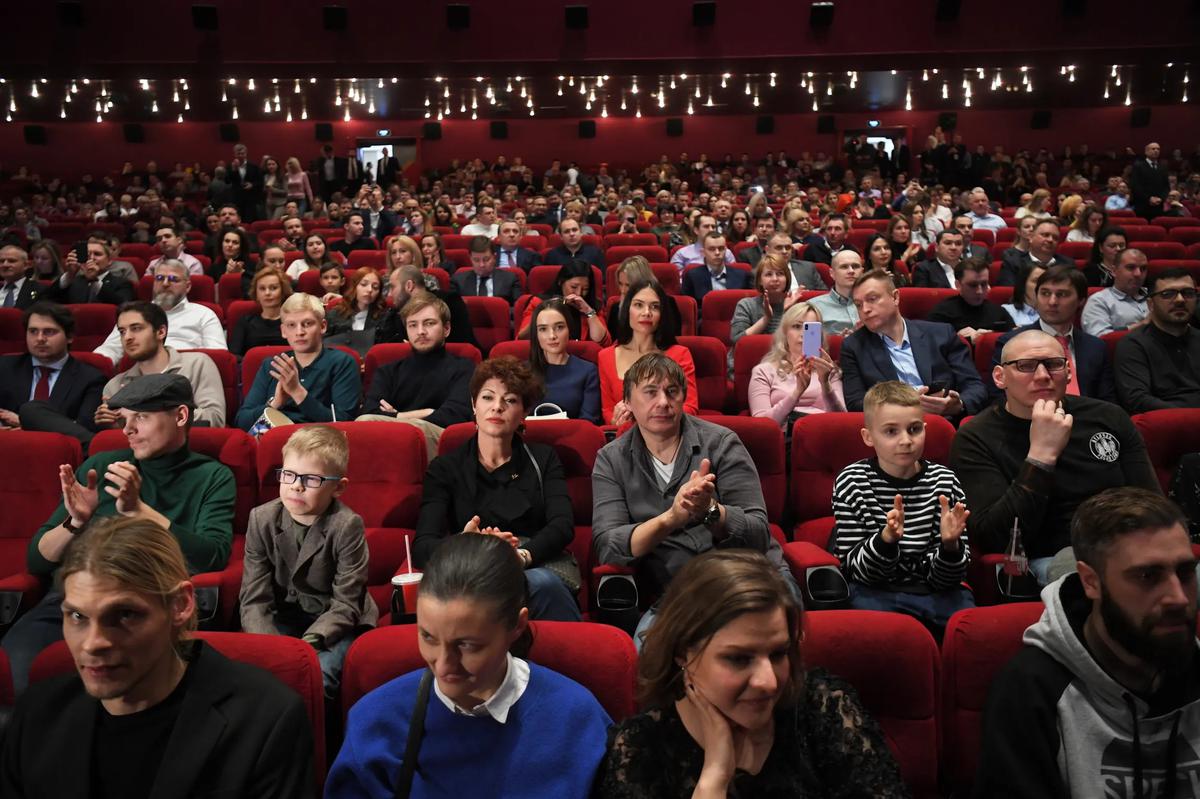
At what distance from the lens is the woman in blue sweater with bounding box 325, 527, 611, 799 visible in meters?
1.45

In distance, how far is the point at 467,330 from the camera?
15.5 ft

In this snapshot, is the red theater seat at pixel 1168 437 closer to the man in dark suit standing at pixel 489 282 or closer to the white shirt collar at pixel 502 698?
the white shirt collar at pixel 502 698

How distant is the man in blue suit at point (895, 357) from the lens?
12.4 ft

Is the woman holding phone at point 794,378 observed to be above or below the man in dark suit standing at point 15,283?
below

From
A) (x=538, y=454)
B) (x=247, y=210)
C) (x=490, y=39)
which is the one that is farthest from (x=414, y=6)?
(x=538, y=454)

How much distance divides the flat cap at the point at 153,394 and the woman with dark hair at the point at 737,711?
177 centimetres

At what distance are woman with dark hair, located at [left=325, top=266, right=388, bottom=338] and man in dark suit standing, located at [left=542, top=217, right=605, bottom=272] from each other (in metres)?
2.02

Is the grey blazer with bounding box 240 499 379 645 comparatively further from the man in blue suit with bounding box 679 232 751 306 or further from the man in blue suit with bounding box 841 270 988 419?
the man in blue suit with bounding box 679 232 751 306

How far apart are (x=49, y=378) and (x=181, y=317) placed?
1159 millimetres

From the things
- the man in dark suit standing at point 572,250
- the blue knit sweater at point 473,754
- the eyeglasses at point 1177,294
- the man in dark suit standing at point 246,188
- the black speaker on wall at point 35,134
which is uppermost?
the black speaker on wall at point 35,134

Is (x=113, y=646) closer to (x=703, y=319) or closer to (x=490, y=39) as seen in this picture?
(x=703, y=319)

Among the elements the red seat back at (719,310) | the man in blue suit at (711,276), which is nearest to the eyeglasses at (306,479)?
the red seat back at (719,310)

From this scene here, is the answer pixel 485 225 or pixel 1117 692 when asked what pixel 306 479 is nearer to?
pixel 1117 692

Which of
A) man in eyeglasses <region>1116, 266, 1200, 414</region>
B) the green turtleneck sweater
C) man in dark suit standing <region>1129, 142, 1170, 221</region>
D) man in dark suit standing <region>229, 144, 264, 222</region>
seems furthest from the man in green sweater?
man in dark suit standing <region>1129, 142, 1170, 221</region>
